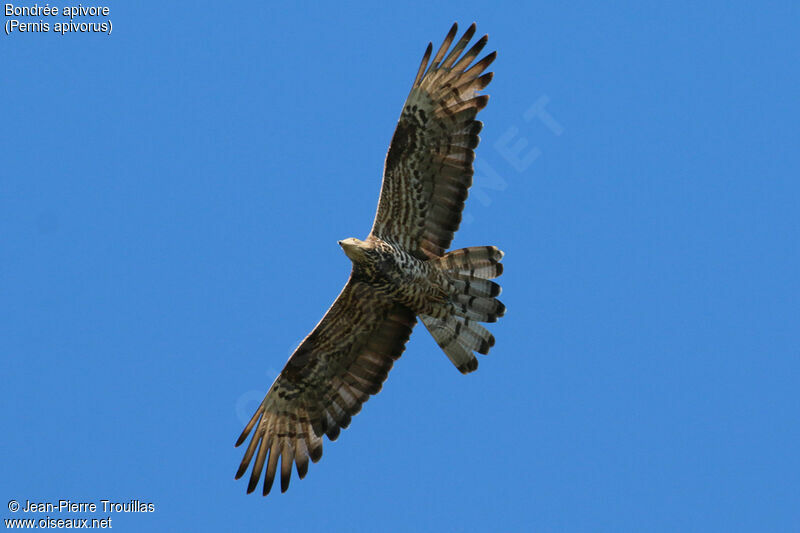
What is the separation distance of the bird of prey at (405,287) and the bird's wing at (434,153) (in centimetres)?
1

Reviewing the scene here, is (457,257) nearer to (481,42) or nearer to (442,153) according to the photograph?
(442,153)

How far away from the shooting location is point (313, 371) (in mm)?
14062

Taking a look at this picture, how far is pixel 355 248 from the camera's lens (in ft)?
42.5

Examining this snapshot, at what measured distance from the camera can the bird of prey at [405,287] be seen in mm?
13406

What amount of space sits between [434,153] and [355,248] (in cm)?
157

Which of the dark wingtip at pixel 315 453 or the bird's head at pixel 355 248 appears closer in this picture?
the bird's head at pixel 355 248

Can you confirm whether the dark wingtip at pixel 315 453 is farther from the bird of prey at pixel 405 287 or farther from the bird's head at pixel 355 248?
the bird's head at pixel 355 248

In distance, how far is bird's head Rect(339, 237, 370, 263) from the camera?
12961 millimetres

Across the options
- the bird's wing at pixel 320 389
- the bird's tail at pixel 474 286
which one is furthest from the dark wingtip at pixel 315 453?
the bird's tail at pixel 474 286

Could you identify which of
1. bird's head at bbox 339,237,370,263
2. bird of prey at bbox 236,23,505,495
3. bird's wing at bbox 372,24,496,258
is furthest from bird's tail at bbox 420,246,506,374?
bird's head at bbox 339,237,370,263

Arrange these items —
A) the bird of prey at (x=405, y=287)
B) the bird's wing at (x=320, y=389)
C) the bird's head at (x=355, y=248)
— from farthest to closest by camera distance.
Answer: the bird's wing at (x=320, y=389) → the bird of prey at (x=405, y=287) → the bird's head at (x=355, y=248)

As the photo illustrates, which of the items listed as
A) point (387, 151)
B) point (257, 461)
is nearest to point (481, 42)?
point (387, 151)

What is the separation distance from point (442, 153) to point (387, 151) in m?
0.68

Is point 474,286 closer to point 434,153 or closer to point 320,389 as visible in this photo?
point 434,153
